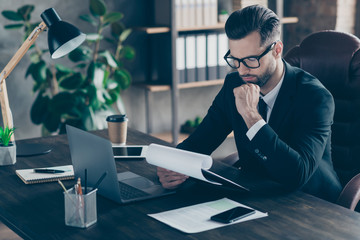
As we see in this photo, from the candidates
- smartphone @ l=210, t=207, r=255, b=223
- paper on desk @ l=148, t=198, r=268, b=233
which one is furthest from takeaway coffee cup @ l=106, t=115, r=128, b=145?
smartphone @ l=210, t=207, r=255, b=223

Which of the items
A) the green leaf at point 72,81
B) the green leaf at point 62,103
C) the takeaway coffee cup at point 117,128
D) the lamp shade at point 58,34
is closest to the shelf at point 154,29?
the green leaf at point 72,81

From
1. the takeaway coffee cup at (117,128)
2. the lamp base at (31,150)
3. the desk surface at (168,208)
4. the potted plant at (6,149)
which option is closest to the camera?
the desk surface at (168,208)

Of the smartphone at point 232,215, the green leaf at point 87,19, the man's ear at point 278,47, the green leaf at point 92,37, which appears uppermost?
the green leaf at point 87,19

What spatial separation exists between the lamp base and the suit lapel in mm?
943

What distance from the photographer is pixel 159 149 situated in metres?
1.83

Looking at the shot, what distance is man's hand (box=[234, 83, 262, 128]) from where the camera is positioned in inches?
78.1

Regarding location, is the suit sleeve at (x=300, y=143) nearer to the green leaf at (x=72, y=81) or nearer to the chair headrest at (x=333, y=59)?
the chair headrest at (x=333, y=59)

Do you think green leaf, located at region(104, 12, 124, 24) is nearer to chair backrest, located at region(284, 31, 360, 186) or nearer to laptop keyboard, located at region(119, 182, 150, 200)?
chair backrest, located at region(284, 31, 360, 186)

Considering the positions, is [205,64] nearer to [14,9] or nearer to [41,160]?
[14,9]

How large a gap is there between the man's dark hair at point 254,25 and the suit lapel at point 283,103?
18cm

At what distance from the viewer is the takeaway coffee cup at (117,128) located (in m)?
2.43

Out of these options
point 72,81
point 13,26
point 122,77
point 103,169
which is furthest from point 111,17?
point 103,169

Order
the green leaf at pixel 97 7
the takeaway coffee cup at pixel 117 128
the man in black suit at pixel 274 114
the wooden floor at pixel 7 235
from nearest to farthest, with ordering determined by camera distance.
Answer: the man in black suit at pixel 274 114 < the takeaway coffee cup at pixel 117 128 < the wooden floor at pixel 7 235 < the green leaf at pixel 97 7

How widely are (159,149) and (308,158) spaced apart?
20.5 inches
